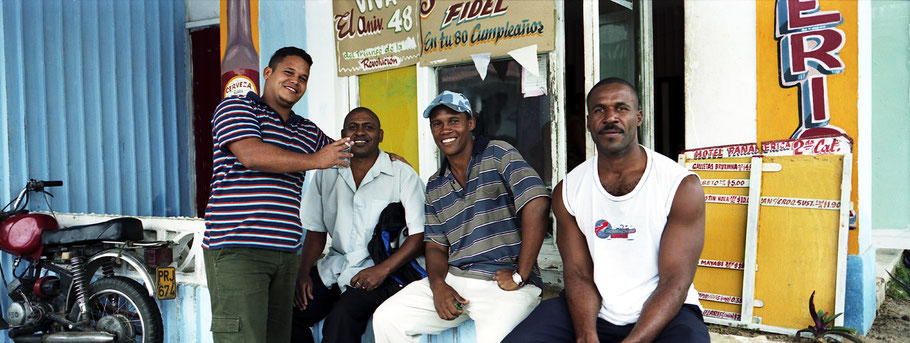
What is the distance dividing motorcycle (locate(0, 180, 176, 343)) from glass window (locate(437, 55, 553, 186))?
2.31 metres

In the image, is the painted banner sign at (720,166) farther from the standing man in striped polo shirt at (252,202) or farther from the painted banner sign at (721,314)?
the standing man in striped polo shirt at (252,202)

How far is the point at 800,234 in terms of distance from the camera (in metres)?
3.38

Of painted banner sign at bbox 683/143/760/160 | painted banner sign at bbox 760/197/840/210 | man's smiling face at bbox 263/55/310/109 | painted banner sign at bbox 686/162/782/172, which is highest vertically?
man's smiling face at bbox 263/55/310/109

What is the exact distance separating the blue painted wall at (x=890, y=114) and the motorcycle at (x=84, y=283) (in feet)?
15.6

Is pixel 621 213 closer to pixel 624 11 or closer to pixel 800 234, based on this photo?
pixel 800 234

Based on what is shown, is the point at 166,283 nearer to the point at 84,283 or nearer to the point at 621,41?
the point at 84,283

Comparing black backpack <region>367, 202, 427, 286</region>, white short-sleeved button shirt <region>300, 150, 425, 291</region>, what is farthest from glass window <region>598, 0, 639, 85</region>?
black backpack <region>367, 202, 427, 286</region>

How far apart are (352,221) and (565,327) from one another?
128cm

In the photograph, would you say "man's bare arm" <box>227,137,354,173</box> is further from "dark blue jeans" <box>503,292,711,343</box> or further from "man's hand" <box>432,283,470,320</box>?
"dark blue jeans" <box>503,292,711,343</box>

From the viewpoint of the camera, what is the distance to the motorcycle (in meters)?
3.79

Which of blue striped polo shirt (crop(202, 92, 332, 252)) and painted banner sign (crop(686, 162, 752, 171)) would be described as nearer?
blue striped polo shirt (crop(202, 92, 332, 252))

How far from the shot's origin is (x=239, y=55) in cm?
570

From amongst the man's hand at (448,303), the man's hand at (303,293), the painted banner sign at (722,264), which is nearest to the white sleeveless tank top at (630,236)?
the man's hand at (448,303)

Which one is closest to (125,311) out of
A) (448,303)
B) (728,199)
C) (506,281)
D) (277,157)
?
(277,157)
